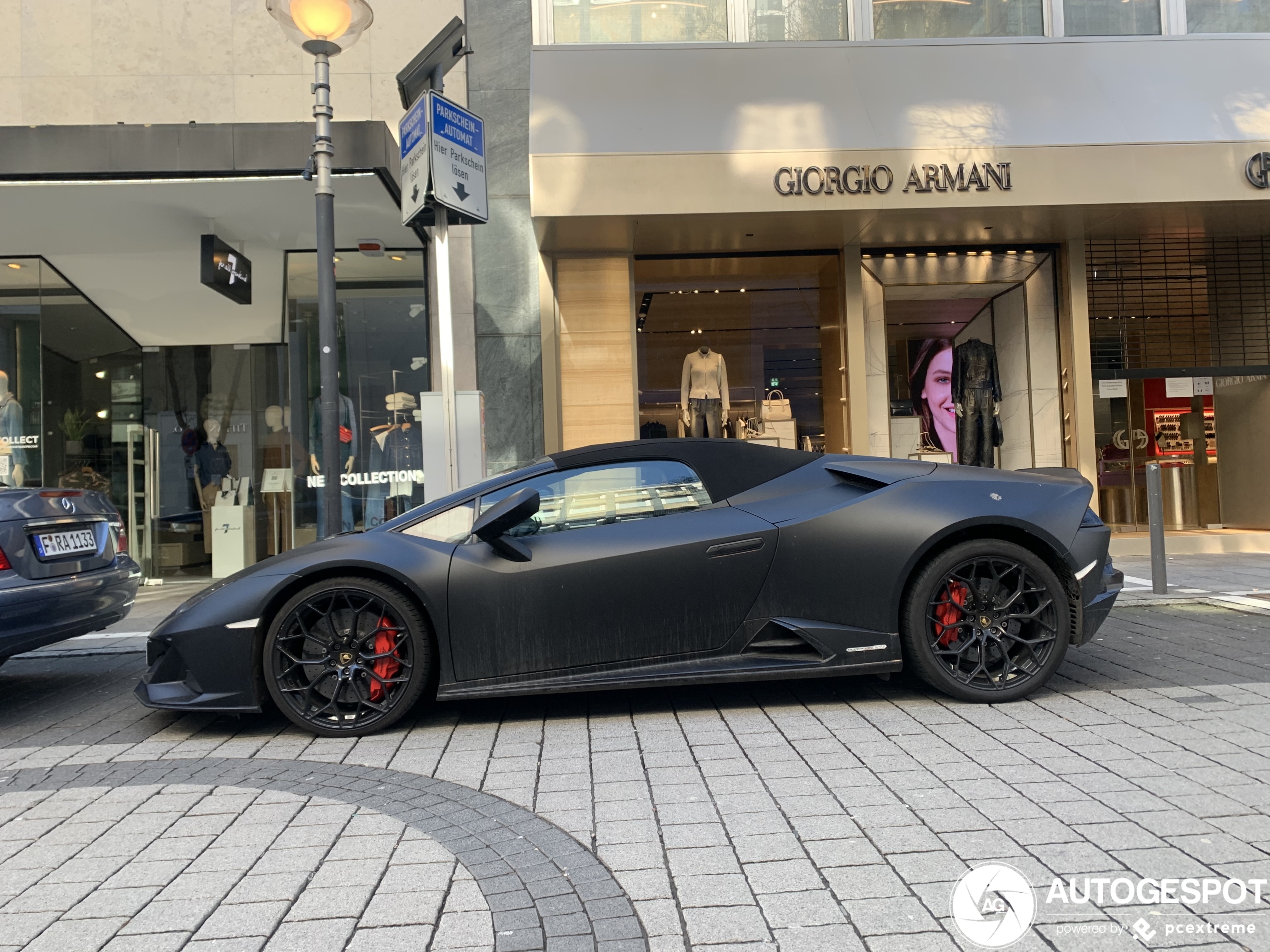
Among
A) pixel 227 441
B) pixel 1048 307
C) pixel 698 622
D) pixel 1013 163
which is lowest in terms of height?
pixel 698 622

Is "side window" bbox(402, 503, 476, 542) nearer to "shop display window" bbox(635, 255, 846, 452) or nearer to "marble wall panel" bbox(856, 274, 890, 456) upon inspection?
"shop display window" bbox(635, 255, 846, 452)

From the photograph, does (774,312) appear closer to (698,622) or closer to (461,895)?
(698,622)

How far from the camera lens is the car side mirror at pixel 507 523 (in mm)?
3932

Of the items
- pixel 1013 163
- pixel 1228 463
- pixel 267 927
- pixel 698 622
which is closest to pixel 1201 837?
pixel 698 622

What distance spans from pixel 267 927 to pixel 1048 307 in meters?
11.5

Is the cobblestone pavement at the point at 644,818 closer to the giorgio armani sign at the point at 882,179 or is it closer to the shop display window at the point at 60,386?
the giorgio armani sign at the point at 882,179

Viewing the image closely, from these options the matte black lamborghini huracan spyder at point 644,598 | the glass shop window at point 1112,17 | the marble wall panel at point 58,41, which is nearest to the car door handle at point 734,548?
Answer: the matte black lamborghini huracan spyder at point 644,598

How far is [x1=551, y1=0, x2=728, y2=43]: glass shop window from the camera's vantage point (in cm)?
1044

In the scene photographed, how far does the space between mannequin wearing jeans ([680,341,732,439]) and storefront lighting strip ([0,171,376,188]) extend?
4.97 m

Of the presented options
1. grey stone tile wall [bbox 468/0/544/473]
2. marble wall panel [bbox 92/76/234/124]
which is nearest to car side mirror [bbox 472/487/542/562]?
grey stone tile wall [bbox 468/0/544/473]

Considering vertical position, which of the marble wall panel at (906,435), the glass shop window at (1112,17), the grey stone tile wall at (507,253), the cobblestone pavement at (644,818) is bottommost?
the cobblestone pavement at (644,818)

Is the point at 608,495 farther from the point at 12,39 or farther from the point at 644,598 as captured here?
the point at 12,39

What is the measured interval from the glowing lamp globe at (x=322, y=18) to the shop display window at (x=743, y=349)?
19.3 ft

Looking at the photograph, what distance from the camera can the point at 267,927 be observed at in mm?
2248
